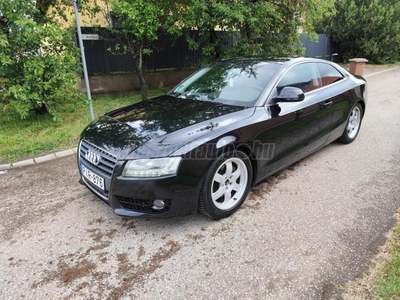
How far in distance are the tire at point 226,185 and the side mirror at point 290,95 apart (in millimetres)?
775

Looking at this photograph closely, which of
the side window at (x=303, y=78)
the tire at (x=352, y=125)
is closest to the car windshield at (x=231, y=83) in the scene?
the side window at (x=303, y=78)

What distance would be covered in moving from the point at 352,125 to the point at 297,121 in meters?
2.02

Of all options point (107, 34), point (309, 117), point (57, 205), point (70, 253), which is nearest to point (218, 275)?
point (70, 253)

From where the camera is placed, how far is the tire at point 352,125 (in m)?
4.70

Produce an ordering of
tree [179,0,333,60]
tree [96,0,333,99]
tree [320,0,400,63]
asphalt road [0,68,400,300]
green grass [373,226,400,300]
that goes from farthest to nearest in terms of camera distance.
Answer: tree [320,0,400,63] → tree [179,0,333,60] → tree [96,0,333,99] → asphalt road [0,68,400,300] → green grass [373,226,400,300]

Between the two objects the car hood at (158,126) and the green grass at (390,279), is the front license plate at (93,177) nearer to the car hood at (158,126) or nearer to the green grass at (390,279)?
the car hood at (158,126)

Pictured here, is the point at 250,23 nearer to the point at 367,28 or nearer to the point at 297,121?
the point at 297,121

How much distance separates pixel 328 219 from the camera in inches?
114

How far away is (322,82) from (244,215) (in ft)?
7.39

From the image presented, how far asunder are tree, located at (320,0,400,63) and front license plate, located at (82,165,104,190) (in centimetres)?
1597

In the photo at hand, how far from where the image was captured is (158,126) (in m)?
2.78

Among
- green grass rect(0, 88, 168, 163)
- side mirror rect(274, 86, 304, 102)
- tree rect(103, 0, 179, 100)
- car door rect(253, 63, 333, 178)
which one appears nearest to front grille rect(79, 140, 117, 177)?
car door rect(253, 63, 333, 178)

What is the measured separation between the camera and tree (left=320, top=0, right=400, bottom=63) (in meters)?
14.7

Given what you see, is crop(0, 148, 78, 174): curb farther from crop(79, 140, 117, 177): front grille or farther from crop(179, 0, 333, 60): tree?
crop(179, 0, 333, 60): tree
